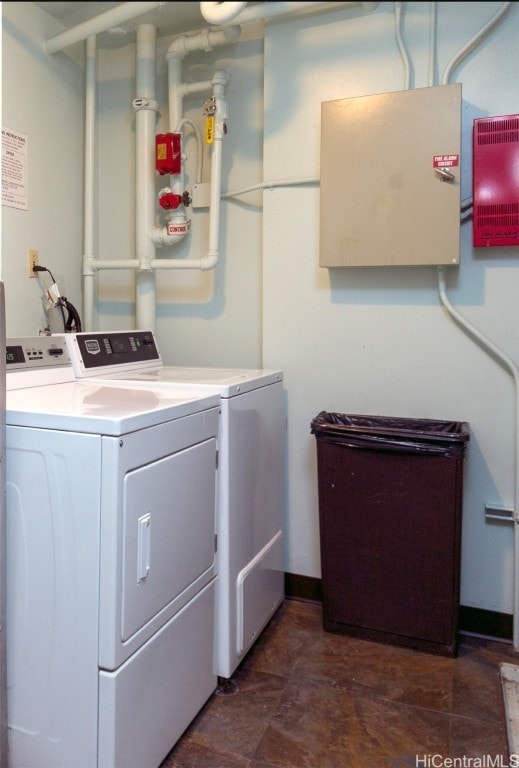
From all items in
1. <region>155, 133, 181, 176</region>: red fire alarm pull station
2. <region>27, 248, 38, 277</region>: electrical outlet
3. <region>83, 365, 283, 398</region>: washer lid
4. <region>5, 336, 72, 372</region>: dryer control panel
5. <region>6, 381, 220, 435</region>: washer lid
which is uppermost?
<region>155, 133, 181, 176</region>: red fire alarm pull station

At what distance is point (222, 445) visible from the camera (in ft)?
5.27

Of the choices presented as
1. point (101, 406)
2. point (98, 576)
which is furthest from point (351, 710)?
point (101, 406)

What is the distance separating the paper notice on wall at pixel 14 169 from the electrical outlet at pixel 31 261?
17 cm

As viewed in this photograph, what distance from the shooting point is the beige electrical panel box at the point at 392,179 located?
5.85ft

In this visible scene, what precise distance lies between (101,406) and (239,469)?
0.57m

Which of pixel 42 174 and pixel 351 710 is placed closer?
pixel 351 710

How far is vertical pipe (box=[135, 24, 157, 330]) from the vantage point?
231 centimetres

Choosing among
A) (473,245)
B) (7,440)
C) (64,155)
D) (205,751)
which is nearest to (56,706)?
(205,751)

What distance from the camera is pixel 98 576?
115 cm

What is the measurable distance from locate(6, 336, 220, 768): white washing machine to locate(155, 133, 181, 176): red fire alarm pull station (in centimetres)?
129

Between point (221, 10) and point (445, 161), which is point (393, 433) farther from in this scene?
point (221, 10)

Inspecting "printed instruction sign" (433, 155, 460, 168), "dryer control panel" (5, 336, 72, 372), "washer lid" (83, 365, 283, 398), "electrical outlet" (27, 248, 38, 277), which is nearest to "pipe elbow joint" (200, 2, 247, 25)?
"washer lid" (83, 365, 283, 398)

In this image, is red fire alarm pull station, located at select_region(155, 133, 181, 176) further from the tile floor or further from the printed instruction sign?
the tile floor

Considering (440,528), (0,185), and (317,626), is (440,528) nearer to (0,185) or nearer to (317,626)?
(317,626)
